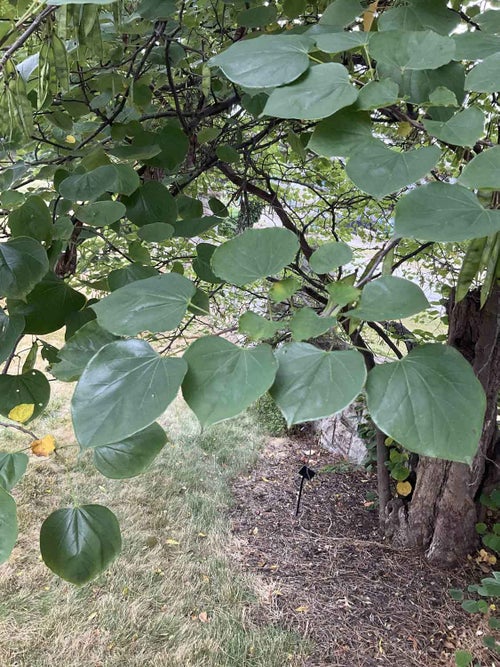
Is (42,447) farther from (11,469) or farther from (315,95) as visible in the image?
(315,95)

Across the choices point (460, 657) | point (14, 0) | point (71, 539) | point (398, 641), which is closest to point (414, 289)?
point (71, 539)

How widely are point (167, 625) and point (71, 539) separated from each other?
148cm

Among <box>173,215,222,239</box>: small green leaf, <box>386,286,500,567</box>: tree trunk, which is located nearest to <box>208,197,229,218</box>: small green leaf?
<box>173,215,222,239</box>: small green leaf

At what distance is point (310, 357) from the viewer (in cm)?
34

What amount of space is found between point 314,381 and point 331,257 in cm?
18

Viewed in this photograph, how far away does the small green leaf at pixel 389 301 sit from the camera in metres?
0.35

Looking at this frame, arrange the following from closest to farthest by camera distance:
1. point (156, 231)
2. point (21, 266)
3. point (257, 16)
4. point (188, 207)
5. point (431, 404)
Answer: point (431, 404)
point (21, 266)
point (156, 231)
point (257, 16)
point (188, 207)

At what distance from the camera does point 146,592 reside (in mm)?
1802

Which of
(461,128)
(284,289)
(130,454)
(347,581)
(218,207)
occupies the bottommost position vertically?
(347,581)

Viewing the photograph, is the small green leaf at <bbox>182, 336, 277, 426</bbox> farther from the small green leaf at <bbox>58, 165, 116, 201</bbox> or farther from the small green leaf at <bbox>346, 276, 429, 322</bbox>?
the small green leaf at <bbox>58, 165, 116, 201</bbox>

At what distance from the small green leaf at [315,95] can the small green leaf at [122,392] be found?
0.22 metres

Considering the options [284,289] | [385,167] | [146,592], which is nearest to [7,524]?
[284,289]

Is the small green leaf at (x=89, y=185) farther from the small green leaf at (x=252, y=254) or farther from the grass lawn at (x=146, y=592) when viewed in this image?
the grass lawn at (x=146, y=592)

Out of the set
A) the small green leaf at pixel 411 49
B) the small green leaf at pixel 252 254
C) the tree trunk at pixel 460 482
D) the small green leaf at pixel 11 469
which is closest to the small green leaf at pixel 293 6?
the small green leaf at pixel 411 49
